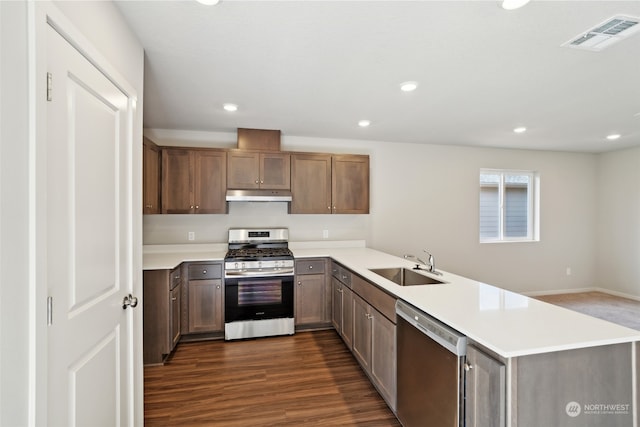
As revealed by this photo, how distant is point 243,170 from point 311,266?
57.0 inches

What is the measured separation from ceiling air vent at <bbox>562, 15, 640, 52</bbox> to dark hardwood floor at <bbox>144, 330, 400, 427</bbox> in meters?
2.72

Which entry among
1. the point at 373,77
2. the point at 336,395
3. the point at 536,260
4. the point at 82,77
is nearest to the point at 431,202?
the point at 536,260

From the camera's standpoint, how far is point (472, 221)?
4.82 metres

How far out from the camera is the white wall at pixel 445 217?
13.0ft

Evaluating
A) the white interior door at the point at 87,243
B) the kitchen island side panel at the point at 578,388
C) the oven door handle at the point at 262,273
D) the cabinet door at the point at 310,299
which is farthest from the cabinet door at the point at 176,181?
the kitchen island side panel at the point at 578,388

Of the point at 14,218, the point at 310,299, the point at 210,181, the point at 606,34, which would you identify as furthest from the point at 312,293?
the point at 606,34

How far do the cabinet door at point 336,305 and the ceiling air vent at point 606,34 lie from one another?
2.69m

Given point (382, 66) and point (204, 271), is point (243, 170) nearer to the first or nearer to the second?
point (204, 271)

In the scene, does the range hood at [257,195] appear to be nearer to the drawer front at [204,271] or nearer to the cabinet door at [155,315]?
the drawer front at [204,271]

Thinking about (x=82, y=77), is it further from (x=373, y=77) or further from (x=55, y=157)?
(x=373, y=77)

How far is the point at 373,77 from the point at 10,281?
2362 mm

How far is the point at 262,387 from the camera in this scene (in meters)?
2.42

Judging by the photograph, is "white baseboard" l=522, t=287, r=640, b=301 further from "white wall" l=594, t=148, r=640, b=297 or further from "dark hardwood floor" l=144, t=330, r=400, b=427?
"dark hardwood floor" l=144, t=330, r=400, b=427

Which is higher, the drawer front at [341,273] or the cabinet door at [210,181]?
the cabinet door at [210,181]
